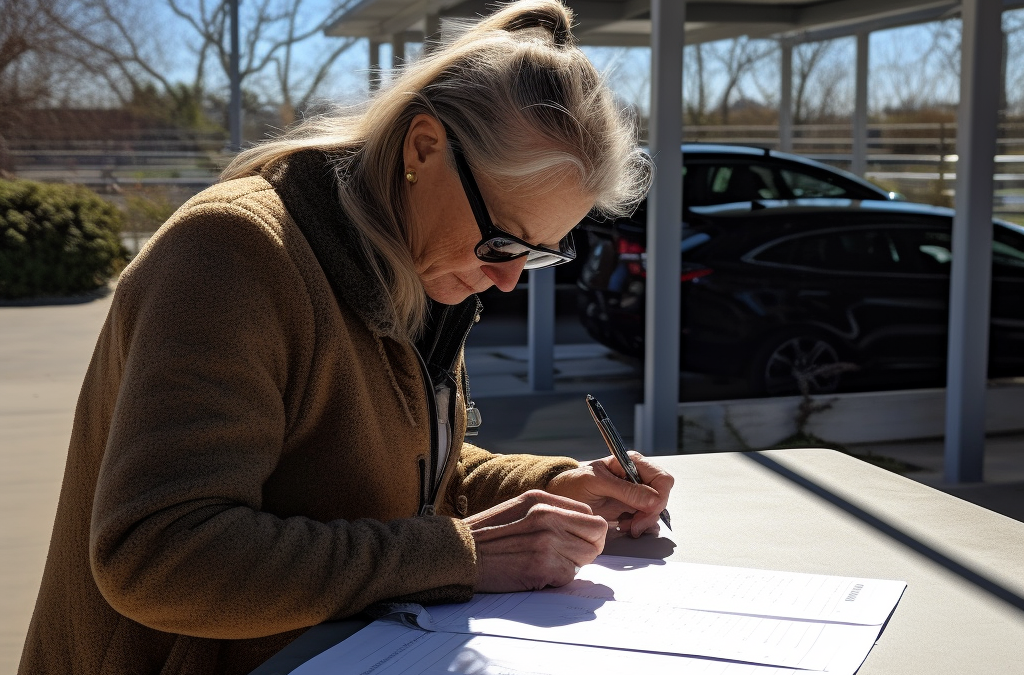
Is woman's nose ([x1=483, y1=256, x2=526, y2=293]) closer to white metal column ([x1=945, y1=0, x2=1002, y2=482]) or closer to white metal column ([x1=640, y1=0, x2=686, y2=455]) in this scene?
white metal column ([x1=640, y1=0, x2=686, y2=455])

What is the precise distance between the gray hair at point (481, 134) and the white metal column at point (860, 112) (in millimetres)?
5684

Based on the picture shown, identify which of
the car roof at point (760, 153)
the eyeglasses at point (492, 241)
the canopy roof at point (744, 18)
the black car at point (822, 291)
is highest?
the canopy roof at point (744, 18)

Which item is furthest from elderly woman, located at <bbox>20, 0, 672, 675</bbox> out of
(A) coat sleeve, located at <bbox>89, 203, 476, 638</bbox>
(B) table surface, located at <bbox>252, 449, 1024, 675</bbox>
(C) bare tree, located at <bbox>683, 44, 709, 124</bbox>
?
(C) bare tree, located at <bbox>683, 44, 709, 124</bbox>

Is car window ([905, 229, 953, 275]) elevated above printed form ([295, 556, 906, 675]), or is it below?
above

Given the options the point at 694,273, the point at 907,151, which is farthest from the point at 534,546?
the point at 907,151

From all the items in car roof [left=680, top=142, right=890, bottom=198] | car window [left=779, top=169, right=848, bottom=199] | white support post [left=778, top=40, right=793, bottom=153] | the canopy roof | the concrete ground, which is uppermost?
the canopy roof

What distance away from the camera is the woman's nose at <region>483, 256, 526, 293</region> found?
1594mm

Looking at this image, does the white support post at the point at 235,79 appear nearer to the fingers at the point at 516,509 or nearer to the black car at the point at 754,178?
the black car at the point at 754,178

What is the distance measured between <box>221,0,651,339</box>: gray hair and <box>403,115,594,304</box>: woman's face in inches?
0.7

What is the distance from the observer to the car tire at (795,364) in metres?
6.38

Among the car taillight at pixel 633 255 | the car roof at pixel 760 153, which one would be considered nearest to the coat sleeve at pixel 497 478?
the car taillight at pixel 633 255

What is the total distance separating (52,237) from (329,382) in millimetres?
11048

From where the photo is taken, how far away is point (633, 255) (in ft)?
22.1

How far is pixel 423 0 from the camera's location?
7.46m
